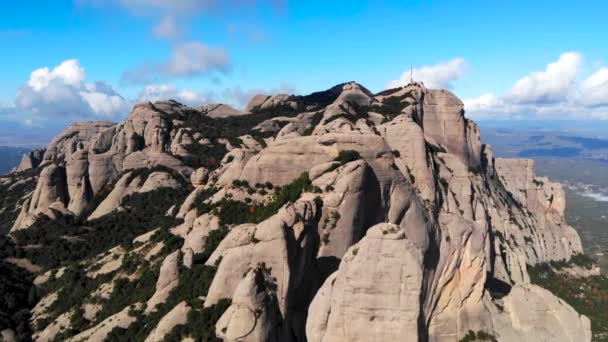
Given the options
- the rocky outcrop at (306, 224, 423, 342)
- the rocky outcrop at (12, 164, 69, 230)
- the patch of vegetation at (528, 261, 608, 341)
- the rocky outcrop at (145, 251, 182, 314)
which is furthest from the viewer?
the rocky outcrop at (12, 164, 69, 230)

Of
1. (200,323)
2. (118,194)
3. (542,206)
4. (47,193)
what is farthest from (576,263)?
(47,193)

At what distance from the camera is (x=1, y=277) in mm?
59562

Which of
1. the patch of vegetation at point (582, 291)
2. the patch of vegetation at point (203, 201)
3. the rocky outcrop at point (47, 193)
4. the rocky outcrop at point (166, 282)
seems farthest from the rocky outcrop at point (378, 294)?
the rocky outcrop at point (47, 193)

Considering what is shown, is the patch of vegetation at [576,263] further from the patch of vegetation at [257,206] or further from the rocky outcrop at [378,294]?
the rocky outcrop at [378,294]

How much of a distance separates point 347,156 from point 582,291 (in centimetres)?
6434

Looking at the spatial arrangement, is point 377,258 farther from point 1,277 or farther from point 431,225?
point 1,277

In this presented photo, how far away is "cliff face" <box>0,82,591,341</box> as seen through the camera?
28266 millimetres

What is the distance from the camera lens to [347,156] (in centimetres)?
5131

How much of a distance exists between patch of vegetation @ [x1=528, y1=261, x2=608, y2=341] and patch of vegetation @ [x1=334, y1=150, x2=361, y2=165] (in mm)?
49797

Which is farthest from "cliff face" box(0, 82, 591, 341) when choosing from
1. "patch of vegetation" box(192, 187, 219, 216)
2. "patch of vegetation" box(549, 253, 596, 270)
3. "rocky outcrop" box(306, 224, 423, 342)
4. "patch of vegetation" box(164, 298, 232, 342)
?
"patch of vegetation" box(549, 253, 596, 270)

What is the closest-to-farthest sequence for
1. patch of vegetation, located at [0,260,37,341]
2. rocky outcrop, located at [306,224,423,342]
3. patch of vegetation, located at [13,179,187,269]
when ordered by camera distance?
rocky outcrop, located at [306,224,423,342], patch of vegetation, located at [0,260,37,341], patch of vegetation, located at [13,179,187,269]

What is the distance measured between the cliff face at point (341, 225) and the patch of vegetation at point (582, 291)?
4050 millimetres

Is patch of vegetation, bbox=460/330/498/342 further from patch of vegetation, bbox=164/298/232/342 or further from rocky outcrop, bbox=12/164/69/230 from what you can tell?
rocky outcrop, bbox=12/164/69/230

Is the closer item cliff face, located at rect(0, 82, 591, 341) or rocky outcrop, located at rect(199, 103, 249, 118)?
cliff face, located at rect(0, 82, 591, 341)
